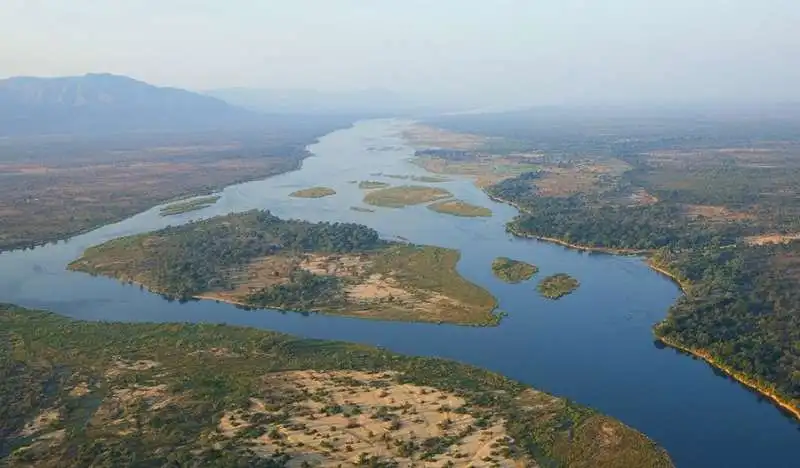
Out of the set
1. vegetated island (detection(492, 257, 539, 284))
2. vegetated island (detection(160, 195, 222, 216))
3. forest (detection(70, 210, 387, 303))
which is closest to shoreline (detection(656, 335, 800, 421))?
vegetated island (detection(492, 257, 539, 284))

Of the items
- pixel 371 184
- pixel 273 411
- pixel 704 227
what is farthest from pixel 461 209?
pixel 273 411

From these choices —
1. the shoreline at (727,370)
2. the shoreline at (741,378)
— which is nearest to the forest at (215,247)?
the shoreline at (727,370)

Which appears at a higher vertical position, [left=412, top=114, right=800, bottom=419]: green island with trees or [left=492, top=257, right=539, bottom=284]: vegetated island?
[left=412, top=114, right=800, bottom=419]: green island with trees

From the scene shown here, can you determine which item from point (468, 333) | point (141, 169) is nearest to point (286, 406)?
point (468, 333)

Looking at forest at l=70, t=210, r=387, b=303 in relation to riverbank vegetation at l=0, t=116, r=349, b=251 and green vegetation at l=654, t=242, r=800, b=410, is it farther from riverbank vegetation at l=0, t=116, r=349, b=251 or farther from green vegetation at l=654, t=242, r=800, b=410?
green vegetation at l=654, t=242, r=800, b=410

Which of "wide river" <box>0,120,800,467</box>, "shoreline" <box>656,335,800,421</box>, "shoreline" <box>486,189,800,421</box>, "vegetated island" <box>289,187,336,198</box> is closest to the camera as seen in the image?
"wide river" <box>0,120,800,467</box>

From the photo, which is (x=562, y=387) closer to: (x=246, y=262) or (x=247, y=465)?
(x=247, y=465)

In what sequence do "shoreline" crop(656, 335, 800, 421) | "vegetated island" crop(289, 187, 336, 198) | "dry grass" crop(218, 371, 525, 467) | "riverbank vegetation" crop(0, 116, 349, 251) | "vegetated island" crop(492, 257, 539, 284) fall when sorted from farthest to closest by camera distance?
"vegetated island" crop(289, 187, 336, 198) < "riverbank vegetation" crop(0, 116, 349, 251) < "vegetated island" crop(492, 257, 539, 284) < "shoreline" crop(656, 335, 800, 421) < "dry grass" crop(218, 371, 525, 467)
